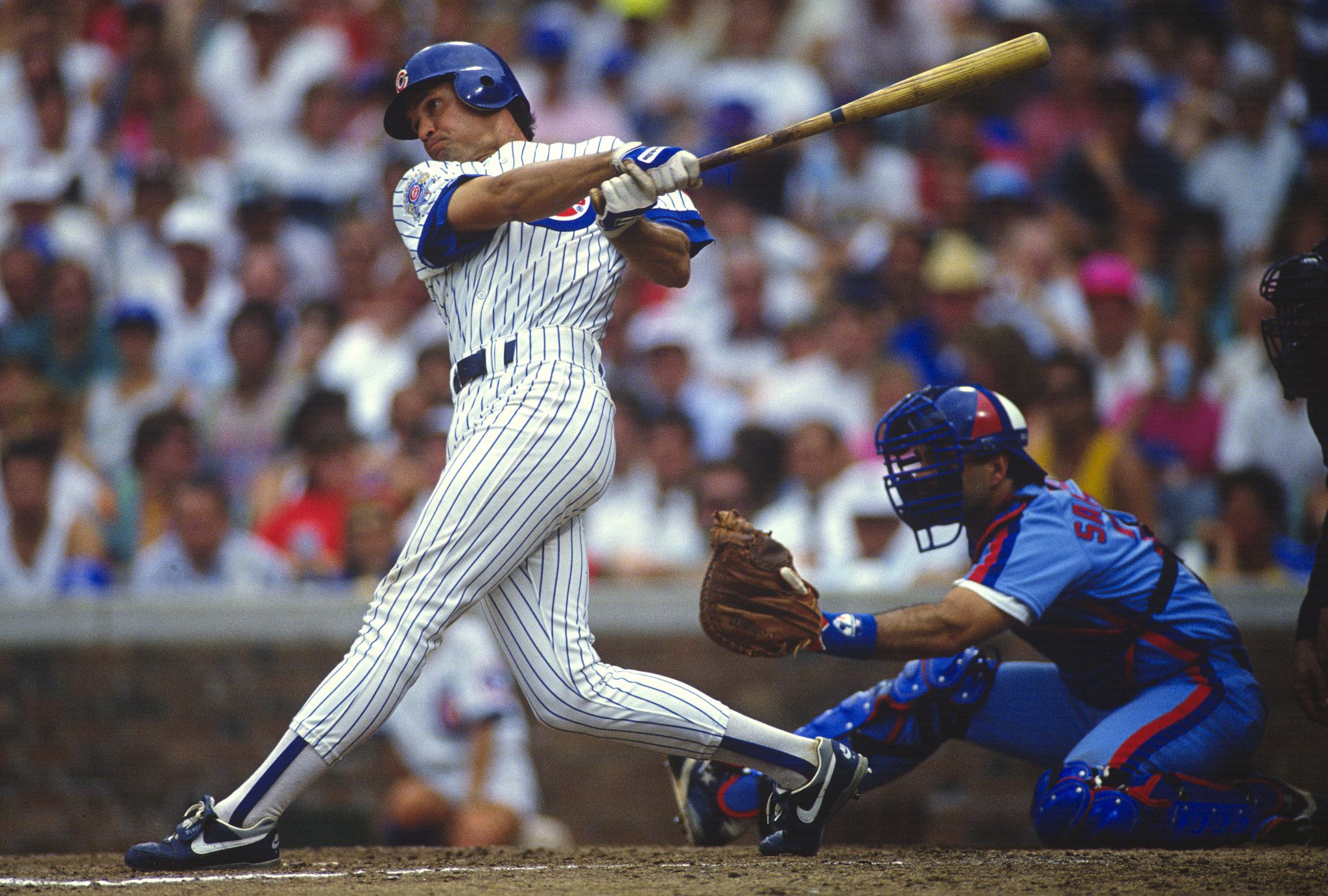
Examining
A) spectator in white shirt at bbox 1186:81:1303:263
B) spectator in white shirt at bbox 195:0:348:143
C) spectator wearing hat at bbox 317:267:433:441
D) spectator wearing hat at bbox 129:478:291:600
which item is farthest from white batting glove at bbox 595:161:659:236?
spectator in white shirt at bbox 195:0:348:143

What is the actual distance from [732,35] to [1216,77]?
2217mm

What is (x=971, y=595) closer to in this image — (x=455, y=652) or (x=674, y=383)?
(x=455, y=652)

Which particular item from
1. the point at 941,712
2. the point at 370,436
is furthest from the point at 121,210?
the point at 941,712

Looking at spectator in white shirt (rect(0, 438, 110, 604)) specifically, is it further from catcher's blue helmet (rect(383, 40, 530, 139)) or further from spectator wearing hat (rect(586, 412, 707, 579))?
catcher's blue helmet (rect(383, 40, 530, 139))

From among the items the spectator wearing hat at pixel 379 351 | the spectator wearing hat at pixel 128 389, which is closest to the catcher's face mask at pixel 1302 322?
the spectator wearing hat at pixel 379 351

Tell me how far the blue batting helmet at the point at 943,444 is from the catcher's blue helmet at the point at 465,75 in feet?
3.62

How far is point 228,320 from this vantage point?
6297 mm

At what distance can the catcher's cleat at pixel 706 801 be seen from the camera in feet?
11.2

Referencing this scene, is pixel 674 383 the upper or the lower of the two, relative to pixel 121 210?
lower

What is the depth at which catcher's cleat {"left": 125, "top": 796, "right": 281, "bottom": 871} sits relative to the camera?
108 inches

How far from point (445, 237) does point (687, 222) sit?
521 millimetres

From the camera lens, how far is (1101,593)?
3.16 m

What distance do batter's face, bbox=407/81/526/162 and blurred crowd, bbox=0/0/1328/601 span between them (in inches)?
88.9

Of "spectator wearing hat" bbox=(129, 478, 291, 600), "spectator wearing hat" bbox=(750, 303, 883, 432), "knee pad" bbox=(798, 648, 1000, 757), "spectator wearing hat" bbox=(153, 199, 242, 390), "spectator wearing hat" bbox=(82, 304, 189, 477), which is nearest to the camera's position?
"knee pad" bbox=(798, 648, 1000, 757)
